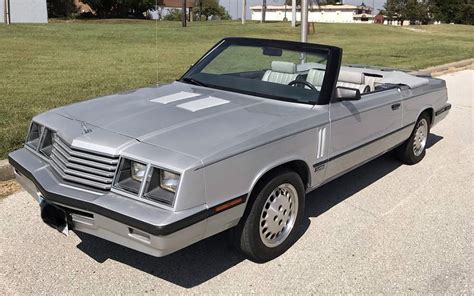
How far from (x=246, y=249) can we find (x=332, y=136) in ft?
3.84

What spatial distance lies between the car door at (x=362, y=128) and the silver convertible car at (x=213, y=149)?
15 millimetres

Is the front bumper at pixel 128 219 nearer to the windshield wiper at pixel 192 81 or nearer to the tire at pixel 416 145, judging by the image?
the windshield wiper at pixel 192 81

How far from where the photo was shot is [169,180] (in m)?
2.91

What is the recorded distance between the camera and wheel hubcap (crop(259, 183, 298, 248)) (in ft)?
11.5

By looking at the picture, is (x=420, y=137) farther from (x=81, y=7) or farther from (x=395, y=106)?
(x=81, y=7)

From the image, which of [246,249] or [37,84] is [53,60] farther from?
[246,249]

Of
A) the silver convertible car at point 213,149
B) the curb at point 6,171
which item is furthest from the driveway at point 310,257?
the curb at point 6,171

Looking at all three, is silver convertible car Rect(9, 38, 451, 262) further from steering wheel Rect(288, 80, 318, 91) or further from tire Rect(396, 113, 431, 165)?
tire Rect(396, 113, 431, 165)

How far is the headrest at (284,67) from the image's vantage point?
4467mm

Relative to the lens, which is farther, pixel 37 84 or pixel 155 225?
pixel 37 84

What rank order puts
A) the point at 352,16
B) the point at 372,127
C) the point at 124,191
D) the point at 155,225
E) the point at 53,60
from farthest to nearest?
the point at 352,16, the point at 53,60, the point at 372,127, the point at 124,191, the point at 155,225

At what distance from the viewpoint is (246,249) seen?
3420 mm

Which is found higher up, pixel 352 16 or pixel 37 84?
pixel 352 16

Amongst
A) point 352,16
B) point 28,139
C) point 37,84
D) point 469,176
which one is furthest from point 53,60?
point 352,16
